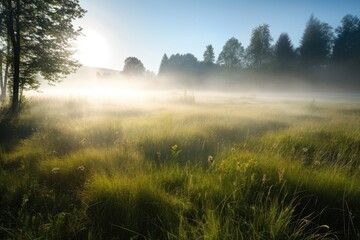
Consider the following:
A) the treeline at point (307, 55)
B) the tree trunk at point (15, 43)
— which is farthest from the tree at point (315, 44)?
the tree trunk at point (15, 43)

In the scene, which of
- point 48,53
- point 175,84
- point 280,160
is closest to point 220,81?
point 175,84

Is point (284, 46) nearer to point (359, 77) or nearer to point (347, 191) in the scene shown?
point (359, 77)

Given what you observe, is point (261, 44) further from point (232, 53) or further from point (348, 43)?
point (348, 43)

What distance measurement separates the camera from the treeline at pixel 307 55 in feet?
129

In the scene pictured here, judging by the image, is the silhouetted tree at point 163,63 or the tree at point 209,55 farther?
the silhouetted tree at point 163,63

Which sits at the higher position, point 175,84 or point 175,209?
point 175,84

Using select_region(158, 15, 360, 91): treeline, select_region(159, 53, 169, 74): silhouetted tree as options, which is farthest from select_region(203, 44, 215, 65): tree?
select_region(159, 53, 169, 74): silhouetted tree

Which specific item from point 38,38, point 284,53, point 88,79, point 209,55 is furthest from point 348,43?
point 88,79

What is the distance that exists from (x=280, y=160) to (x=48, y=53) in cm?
1155

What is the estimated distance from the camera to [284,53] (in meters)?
43.4

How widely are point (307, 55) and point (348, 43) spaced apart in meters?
6.54

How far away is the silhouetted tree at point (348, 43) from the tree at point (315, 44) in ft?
6.09

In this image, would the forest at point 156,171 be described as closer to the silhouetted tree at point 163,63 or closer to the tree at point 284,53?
the tree at point 284,53

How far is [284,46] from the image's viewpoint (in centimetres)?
4338
